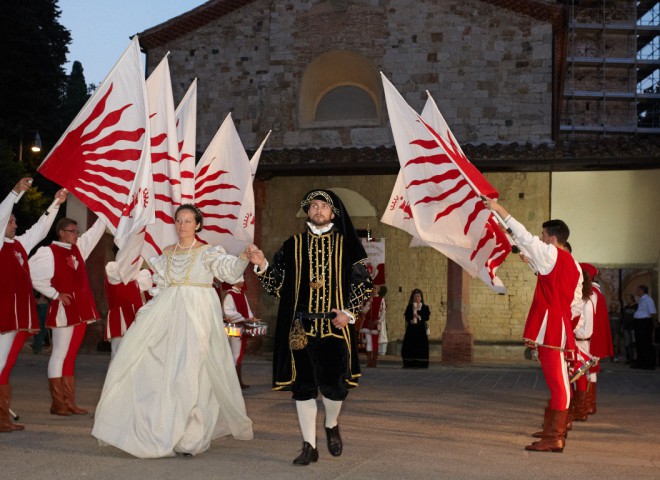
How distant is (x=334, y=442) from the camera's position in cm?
691

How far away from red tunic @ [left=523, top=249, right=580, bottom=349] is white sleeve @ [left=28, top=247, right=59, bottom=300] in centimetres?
485

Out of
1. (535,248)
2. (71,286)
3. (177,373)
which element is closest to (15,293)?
(71,286)

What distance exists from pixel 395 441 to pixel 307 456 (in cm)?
150

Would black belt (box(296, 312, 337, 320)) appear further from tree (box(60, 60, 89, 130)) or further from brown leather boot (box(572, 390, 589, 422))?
tree (box(60, 60, 89, 130))

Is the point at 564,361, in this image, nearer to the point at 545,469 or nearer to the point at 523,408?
the point at 545,469

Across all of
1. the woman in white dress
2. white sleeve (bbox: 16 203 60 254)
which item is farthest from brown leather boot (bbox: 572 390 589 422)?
white sleeve (bbox: 16 203 60 254)

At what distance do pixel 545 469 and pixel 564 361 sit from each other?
4.13 feet

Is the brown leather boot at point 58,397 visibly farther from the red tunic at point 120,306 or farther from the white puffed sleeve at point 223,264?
the white puffed sleeve at point 223,264

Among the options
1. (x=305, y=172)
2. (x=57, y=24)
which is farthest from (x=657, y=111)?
(x=305, y=172)

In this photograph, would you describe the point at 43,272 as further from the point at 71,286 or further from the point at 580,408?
→ the point at 580,408

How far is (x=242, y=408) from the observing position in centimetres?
740

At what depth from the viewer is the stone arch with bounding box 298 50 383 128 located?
73.7ft

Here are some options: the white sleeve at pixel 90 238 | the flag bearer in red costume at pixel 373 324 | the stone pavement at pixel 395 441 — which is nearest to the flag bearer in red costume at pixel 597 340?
the stone pavement at pixel 395 441

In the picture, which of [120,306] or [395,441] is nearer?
[395,441]
